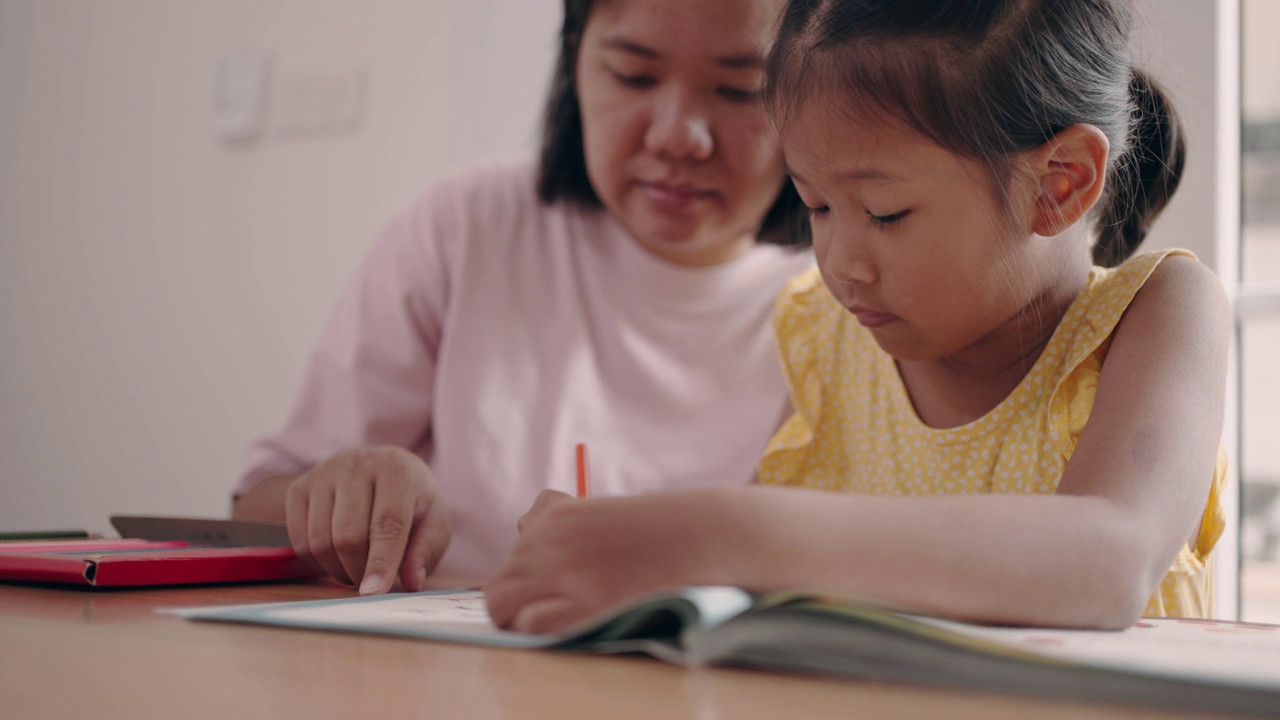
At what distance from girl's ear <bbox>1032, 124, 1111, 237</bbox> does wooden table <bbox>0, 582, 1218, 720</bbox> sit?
51 cm

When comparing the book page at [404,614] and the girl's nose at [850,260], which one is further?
the girl's nose at [850,260]

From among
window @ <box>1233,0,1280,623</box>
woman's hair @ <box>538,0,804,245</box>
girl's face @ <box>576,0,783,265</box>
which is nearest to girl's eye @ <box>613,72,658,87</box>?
girl's face @ <box>576,0,783,265</box>

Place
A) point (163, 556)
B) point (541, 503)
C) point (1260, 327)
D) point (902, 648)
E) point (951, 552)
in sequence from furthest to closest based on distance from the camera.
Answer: point (1260, 327)
point (163, 556)
point (541, 503)
point (951, 552)
point (902, 648)

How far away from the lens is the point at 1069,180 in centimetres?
81

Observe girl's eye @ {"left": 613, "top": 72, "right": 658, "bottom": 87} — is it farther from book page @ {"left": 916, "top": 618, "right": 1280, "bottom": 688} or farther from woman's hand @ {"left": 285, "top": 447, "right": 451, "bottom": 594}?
book page @ {"left": 916, "top": 618, "right": 1280, "bottom": 688}

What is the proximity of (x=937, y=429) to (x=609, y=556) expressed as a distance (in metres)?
0.57

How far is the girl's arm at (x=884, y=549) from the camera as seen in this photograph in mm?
468

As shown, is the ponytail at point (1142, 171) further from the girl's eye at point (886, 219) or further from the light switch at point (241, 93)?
the light switch at point (241, 93)

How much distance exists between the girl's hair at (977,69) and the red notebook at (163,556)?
1.58ft

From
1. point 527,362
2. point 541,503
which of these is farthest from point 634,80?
point 541,503

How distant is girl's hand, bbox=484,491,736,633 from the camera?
46 cm

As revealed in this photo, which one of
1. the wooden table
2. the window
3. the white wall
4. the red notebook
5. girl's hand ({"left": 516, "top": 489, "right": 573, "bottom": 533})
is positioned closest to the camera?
the wooden table

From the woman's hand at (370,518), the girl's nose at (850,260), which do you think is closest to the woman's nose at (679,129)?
the girl's nose at (850,260)

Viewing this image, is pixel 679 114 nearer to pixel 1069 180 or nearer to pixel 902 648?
pixel 1069 180
